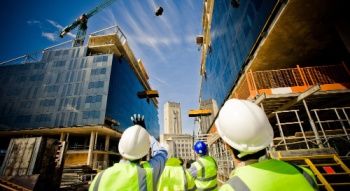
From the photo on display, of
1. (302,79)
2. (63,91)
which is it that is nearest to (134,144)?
(302,79)

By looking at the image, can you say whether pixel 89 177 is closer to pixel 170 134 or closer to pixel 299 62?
pixel 299 62

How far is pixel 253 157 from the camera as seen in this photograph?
1.29 meters

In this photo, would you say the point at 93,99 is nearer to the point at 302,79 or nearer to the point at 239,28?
the point at 239,28

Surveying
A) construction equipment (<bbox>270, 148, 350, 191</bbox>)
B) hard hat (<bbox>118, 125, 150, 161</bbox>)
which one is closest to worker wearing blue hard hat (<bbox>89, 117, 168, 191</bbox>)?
hard hat (<bbox>118, 125, 150, 161</bbox>)

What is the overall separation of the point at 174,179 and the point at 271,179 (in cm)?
207

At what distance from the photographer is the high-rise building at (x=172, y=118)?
11012cm

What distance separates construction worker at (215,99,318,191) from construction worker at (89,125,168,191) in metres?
1.01

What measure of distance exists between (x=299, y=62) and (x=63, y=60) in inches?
1449

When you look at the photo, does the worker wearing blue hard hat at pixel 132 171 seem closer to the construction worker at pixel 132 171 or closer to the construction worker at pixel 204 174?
the construction worker at pixel 132 171

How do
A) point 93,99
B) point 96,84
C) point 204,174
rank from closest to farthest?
point 204,174 < point 93,99 < point 96,84

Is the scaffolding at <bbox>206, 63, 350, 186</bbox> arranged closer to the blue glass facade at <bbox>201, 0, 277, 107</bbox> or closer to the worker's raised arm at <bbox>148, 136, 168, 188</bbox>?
the blue glass facade at <bbox>201, 0, 277, 107</bbox>

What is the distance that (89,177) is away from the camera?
17.5m

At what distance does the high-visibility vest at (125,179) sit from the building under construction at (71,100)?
20029mm

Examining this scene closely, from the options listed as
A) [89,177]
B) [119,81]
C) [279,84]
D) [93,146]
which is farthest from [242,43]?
[119,81]
